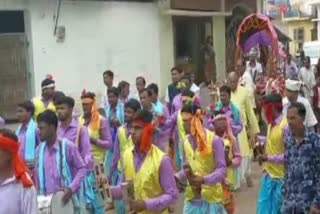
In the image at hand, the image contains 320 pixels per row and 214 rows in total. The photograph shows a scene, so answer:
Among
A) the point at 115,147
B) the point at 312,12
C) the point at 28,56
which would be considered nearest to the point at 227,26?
the point at 28,56

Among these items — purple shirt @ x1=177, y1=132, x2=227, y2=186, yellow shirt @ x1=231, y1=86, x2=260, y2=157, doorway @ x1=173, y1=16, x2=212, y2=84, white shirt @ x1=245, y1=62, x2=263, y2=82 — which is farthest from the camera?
doorway @ x1=173, y1=16, x2=212, y2=84

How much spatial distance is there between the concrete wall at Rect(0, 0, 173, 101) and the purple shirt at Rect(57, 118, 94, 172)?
9797mm

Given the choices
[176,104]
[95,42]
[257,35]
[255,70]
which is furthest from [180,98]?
[95,42]

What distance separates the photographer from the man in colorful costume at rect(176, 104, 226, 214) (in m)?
7.09

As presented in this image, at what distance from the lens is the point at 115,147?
8930mm

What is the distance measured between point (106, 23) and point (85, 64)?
1.24m

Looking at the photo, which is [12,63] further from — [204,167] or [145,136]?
[145,136]

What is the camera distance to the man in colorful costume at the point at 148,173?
607 cm

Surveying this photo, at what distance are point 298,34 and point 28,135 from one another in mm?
48678

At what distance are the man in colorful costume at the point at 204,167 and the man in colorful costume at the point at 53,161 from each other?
0.95 metres

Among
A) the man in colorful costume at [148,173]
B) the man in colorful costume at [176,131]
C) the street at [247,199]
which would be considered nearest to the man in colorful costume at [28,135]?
the man in colorful costume at [148,173]

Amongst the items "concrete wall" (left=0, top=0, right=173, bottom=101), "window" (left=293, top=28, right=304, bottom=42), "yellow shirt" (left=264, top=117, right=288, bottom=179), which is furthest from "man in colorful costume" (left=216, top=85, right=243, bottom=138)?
"window" (left=293, top=28, right=304, bottom=42)

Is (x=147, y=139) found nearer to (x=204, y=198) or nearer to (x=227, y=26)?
(x=204, y=198)

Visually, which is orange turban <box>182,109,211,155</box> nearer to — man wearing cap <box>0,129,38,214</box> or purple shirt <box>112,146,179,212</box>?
purple shirt <box>112,146,179,212</box>
